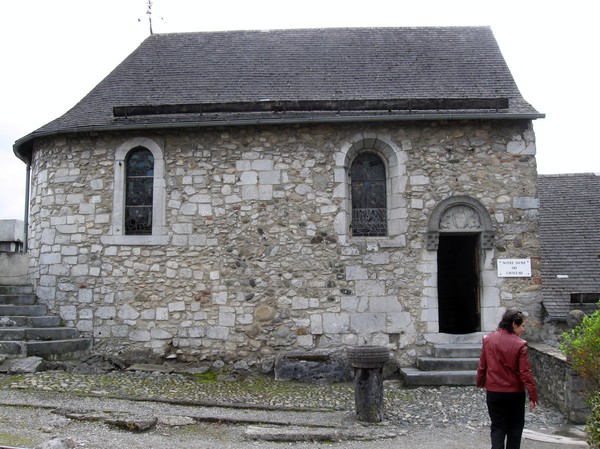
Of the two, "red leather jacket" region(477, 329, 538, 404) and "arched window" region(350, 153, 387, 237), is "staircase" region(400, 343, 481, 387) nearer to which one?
"arched window" region(350, 153, 387, 237)

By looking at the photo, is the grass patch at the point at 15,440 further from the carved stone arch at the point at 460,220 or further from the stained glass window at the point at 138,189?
the carved stone arch at the point at 460,220

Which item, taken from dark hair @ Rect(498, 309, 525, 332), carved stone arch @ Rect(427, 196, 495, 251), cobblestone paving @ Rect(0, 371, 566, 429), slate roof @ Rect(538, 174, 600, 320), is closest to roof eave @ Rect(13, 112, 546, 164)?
carved stone arch @ Rect(427, 196, 495, 251)

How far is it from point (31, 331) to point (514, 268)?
8.37 meters

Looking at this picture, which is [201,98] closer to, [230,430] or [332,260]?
[332,260]

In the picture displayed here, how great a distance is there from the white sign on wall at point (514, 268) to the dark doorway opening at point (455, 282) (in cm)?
190

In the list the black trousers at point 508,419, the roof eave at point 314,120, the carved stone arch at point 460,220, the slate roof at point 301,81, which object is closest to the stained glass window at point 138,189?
the roof eave at point 314,120

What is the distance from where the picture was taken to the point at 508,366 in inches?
215

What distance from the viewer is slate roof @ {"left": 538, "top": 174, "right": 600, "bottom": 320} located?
1034 centimetres

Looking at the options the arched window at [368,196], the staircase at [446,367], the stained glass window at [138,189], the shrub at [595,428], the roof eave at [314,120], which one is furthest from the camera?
the stained glass window at [138,189]

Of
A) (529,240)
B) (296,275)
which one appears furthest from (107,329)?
(529,240)

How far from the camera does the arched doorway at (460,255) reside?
33.7ft

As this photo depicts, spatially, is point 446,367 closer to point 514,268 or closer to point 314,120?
point 514,268

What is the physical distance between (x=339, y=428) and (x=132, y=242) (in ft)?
17.9

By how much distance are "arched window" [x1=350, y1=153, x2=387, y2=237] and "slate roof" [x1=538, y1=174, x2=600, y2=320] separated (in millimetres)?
3143
